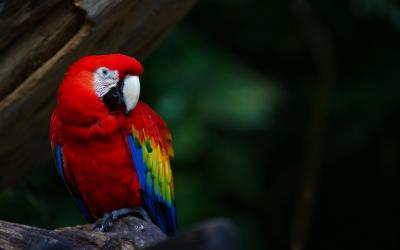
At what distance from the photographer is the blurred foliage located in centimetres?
366

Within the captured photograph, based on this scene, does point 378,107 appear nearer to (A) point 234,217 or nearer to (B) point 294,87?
(B) point 294,87

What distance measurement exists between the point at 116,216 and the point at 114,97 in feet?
1.17

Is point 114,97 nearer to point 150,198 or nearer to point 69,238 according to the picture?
point 150,198

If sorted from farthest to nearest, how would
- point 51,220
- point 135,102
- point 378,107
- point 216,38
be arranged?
point 216,38 < point 378,107 < point 51,220 < point 135,102

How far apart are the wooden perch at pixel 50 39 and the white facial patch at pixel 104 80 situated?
0.14 meters

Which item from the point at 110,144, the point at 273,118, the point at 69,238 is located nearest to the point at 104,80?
the point at 110,144

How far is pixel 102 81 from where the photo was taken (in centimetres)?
227

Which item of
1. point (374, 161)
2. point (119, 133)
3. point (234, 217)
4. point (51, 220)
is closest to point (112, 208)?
point (119, 133)

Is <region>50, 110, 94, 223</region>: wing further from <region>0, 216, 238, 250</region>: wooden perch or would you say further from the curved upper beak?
<region>0, 216, 238, 250</region>: wooden perch

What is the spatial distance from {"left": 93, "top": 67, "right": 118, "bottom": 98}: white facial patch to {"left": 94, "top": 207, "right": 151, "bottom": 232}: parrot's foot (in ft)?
1.17

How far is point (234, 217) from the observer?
3967 mm

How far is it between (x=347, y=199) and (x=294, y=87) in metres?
0.72

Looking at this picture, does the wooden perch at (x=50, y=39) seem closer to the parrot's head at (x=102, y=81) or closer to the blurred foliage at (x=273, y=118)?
the parrot's head at (x=102, y=81)

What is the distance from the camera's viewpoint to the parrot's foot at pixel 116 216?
219cm
